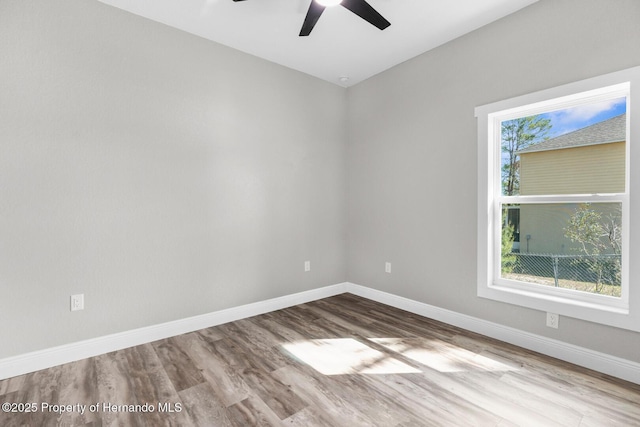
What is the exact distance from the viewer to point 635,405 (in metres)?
1.74

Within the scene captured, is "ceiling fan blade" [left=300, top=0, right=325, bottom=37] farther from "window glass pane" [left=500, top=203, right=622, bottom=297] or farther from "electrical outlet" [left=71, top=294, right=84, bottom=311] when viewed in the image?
"electrical outlet" [left=71, top=294, right=84, bottom=311]

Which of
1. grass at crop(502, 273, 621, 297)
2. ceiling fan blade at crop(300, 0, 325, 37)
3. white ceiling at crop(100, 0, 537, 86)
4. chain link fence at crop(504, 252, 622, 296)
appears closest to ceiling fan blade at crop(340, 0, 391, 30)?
ceiling fan blade at crop(300, 0, 325, 37)

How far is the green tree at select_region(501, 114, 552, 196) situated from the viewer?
2.51 meters

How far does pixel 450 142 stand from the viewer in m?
2.94

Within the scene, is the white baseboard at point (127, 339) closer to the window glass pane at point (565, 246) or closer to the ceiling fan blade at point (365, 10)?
the window glass pane at point (565, 246)

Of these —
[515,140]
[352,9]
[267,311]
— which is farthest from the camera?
[267,311]

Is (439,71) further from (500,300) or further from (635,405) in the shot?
(635,405)

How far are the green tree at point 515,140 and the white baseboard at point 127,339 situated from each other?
2.43 m

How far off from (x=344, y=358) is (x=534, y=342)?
148 centimetres

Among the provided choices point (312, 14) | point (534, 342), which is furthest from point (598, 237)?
point (312, 14)

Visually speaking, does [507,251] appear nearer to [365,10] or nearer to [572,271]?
[572,271]

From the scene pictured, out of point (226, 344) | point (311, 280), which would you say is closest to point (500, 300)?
point (311, 280)

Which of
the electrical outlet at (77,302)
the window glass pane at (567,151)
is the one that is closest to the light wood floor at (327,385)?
the electrical outlet at (77,302)

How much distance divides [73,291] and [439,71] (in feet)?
12.0
